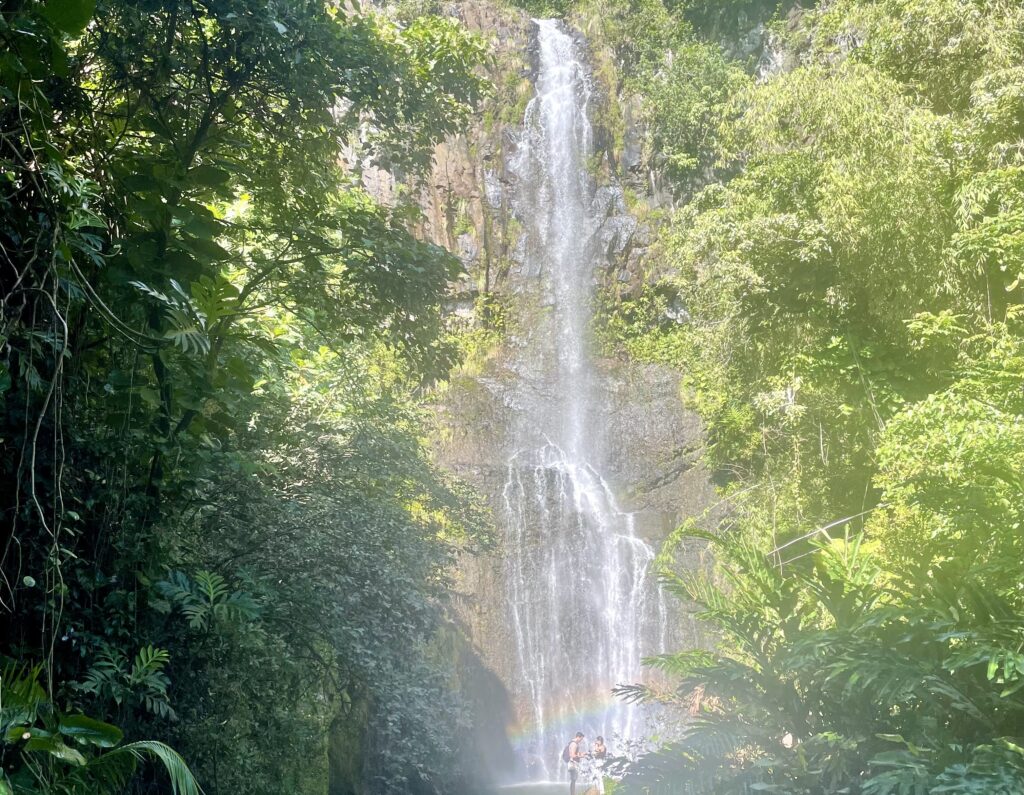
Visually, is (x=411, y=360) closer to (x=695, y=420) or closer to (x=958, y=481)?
(x=958, y=481)

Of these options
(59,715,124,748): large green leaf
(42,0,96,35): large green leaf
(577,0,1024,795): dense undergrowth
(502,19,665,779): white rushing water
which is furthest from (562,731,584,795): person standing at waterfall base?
(42,0,96,35): large green leaf

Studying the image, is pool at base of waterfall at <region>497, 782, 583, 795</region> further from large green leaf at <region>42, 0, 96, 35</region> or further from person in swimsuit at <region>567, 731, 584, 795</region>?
large green leaf at <region>42, 0, 96, 35</region>

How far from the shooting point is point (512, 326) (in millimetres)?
19344

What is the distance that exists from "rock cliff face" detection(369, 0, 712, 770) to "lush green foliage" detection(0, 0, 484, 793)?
8205 mm

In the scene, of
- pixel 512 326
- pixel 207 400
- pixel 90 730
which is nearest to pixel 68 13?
pixel 207 400

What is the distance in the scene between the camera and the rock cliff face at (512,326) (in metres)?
15.7

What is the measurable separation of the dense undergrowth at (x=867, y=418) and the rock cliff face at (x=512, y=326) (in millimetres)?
1714

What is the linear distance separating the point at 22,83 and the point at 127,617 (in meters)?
1.99

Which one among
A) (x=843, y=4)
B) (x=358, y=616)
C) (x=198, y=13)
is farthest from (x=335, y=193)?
(x=843, y=4)

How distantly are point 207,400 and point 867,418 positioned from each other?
306 inches

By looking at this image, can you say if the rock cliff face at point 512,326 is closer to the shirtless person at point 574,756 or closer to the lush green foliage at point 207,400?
the shirtless person at point 574,756

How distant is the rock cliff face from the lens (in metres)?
15.7

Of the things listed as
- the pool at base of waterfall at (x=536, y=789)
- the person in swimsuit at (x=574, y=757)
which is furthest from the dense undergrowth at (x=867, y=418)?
the pool at base of waterfall at (x=536, y=789)

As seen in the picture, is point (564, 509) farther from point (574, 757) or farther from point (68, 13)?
point (68, 13)
